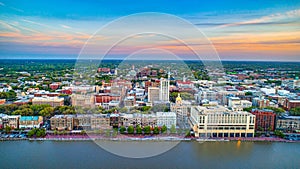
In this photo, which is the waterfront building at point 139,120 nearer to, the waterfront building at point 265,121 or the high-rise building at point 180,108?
the high-rise building at point 180,108

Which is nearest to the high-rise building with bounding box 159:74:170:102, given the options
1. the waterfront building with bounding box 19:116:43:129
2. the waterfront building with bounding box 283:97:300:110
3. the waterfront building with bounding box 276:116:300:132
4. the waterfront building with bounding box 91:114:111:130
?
the waterfront building with bounding box 91:114:111:130

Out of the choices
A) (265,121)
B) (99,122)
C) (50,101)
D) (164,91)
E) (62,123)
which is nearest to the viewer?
(99,122)

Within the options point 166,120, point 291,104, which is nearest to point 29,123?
point 166,120

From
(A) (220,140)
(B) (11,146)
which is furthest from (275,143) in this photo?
(B) (11,146)

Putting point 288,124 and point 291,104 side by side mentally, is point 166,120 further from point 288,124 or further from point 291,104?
point 291,104

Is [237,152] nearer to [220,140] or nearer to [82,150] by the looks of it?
[220,140]

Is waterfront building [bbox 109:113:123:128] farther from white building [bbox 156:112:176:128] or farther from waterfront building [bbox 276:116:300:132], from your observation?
waterfront building [bbox 276:116:300:132]

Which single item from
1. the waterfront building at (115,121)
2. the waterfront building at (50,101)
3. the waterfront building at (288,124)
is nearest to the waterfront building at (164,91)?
the waterfront building at (115,121)
